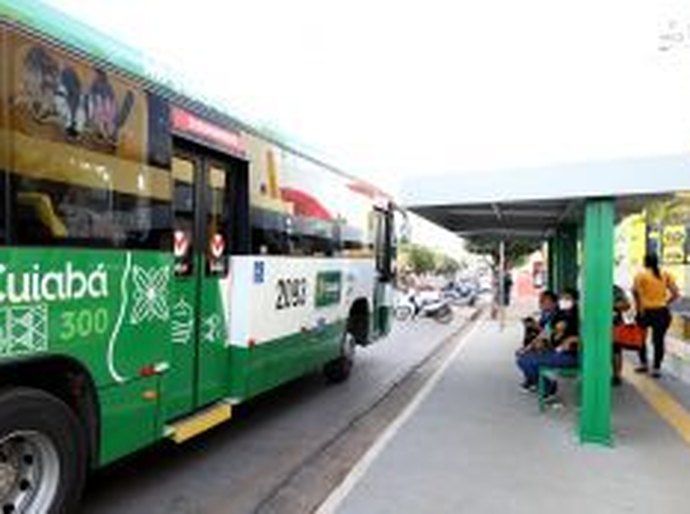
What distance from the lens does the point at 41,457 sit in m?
5.01

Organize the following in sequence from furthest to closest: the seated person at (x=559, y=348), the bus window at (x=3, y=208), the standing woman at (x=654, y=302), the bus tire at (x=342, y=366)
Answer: the standing woman at (x=654, y=302) < the bus tire at (x=342, y=366) < the seated person at (x=559, y=348) < the bus window at (x=3, y=208)

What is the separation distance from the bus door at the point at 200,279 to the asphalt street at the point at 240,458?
573 mm

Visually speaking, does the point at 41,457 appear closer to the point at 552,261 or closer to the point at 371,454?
the point at 371,454

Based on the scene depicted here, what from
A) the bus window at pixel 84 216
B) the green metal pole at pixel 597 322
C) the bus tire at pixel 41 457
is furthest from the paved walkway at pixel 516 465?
the bus window at pixel 84 216

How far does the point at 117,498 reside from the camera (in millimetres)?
6234

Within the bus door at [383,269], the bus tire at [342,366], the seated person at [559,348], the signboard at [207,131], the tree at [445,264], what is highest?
the tree at [445,264]

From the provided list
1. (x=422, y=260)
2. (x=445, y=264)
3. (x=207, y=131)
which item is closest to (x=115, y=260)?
(x=207, y=131)

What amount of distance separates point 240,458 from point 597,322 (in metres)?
3.41

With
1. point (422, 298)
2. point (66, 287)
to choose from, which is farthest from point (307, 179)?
point (422, 298)

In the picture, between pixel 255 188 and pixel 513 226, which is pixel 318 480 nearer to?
pixel 255 188

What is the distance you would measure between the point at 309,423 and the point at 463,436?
167 centimetres

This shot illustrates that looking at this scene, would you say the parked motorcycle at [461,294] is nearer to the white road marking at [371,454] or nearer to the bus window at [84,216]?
the white road marking at [371,454]

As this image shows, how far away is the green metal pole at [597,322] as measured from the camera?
8070mm

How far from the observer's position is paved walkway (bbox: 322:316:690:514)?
244 inches
